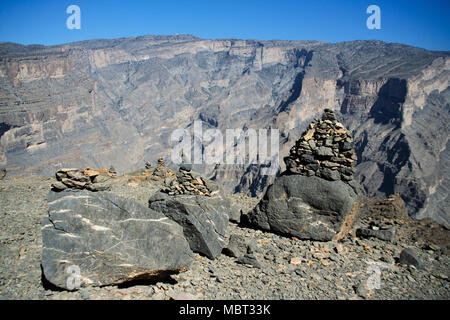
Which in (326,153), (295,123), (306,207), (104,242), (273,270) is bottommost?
(273,270)

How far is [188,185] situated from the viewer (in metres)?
10.1

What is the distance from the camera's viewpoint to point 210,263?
8586mm

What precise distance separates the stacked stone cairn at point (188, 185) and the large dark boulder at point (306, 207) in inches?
92.7

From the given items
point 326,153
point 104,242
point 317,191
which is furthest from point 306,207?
point 104,242

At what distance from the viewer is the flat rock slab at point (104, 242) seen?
614cm

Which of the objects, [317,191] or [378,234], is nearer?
[317,191]

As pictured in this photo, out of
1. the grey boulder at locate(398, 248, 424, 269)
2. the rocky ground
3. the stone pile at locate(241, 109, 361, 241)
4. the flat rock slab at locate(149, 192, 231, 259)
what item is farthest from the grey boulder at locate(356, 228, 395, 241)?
the flat rock slab at locate(149, 192, 231, 259)

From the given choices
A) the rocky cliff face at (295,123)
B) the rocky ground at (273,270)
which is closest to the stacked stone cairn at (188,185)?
the rocky ground at (273,270)

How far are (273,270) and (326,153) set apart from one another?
4607 mm

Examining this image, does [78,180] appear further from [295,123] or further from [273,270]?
[295,123]

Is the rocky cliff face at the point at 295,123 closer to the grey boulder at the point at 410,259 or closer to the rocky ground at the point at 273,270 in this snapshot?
the rocky ground at the point at 273,270

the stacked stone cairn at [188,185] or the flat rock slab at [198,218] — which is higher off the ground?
the stacked stone cairn at [188,185]

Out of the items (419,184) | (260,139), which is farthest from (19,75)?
(419,184)
